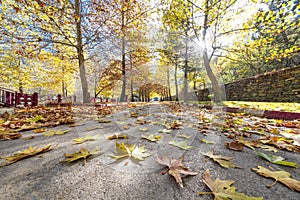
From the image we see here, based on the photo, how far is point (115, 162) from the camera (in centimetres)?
97

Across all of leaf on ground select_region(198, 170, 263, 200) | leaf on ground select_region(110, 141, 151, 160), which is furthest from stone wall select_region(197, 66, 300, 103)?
leaf on ground select_region(110, 141, 151, 160)

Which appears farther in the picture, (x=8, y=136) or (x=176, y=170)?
(x=8, y=136)

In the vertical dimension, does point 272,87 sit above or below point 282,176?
above

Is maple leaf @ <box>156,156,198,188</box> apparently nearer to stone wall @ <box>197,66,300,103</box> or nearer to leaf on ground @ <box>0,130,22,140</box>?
leaf on ground @ <box>0,130,22,140</box>

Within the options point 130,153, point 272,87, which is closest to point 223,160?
point 130,153

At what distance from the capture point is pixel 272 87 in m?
5.75

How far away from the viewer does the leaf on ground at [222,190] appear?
636mm

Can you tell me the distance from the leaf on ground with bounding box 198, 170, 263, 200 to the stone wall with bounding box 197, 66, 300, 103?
6116 mm

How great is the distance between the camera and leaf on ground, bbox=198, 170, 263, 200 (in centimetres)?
64

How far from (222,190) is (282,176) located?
0.46 metres

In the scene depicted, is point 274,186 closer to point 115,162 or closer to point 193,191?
point 193,191

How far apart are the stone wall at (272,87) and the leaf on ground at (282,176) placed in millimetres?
5720

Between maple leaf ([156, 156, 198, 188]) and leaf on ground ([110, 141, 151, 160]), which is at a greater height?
leaf on ground ([110, 141, 151, 160])

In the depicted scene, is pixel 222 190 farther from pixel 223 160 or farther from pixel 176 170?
pixel 223 160
